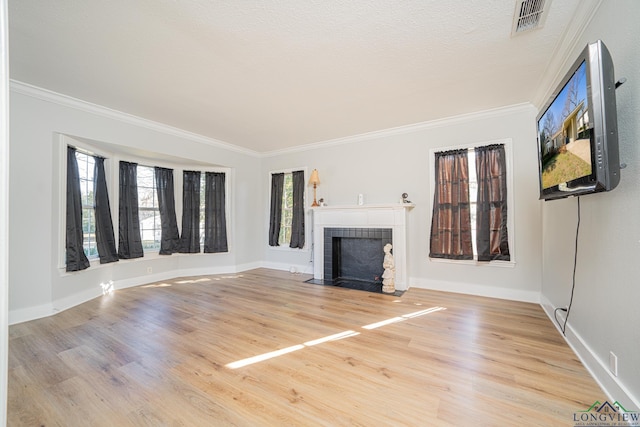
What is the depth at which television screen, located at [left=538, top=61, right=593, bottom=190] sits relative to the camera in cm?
149

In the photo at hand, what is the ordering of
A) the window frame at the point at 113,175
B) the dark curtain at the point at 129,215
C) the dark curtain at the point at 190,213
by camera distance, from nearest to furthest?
the window frame at the point at 113,175 < the dark curtain at the point at 129,215 < the dark curtain at the point at 190,213

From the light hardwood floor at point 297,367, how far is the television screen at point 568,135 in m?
1.41

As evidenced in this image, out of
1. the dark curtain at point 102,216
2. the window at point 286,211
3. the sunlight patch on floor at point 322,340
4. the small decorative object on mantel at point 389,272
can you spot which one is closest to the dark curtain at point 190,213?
the dark curtain at point 102,216

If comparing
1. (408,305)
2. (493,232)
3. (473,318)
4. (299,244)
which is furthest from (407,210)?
(299,244)

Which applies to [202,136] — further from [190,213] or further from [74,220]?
[74,220]

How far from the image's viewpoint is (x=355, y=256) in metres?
4.52

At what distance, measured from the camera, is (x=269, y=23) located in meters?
1.94

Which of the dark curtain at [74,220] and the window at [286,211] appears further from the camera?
the window at [286,211]

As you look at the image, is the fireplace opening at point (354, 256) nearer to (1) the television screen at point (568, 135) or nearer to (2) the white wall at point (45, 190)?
(1) the television screen at point (568, 135)

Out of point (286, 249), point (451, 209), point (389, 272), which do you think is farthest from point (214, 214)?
point (451, 209)

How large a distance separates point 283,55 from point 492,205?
10.6 feet

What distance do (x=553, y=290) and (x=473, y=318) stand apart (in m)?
0.90

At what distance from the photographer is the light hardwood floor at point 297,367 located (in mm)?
1484

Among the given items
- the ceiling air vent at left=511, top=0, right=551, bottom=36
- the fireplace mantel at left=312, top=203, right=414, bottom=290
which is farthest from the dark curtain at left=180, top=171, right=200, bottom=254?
the ceiling air vent at left=511, top=0, right=551, bottom=36
